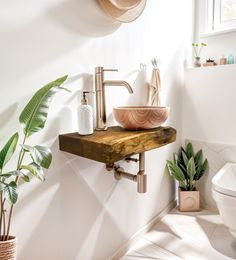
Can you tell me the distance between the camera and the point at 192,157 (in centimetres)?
197

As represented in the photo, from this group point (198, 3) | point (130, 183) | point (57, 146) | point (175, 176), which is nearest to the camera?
point (57, 146)

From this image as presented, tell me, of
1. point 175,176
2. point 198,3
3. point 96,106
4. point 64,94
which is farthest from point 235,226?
point 198,3

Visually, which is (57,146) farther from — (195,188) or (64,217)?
(195,188)

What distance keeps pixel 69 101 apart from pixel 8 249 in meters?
0.63

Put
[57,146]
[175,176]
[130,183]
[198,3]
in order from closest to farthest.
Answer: [57,146] < [130,183] < [175,176] < [198,3]

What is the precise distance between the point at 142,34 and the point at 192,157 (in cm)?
104

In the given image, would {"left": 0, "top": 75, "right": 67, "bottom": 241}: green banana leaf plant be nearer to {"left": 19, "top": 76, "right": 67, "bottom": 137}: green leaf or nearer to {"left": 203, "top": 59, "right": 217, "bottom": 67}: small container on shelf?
{"left": 19, "top": 76, "right": 67, "bottom": 137}: green leaf

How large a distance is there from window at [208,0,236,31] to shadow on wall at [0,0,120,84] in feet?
4.12

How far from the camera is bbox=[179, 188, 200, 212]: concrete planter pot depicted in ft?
6.52

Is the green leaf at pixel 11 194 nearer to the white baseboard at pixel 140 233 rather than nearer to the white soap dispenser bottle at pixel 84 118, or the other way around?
the white soap dispenser bottle at pixel 84 118

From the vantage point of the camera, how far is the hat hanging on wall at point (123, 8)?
118 centimetres

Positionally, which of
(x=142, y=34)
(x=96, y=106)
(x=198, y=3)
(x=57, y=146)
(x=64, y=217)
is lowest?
(x=64, y=217)

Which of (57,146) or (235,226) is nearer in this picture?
(57,146)

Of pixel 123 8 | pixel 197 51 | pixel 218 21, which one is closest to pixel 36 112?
pixel 123 8
